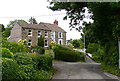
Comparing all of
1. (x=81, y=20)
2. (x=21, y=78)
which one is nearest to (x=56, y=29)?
(x=81, y=20)

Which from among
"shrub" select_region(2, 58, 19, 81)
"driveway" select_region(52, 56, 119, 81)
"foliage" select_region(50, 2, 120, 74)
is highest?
"foliage" select_region(50, 2, 120, 74)

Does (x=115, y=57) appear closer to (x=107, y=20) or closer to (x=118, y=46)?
(x=118, y=46)

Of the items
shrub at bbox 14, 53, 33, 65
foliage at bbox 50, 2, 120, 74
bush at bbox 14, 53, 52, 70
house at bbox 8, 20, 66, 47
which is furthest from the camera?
house at bbox 8, 20, 66, 47

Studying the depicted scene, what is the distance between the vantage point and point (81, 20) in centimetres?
1644

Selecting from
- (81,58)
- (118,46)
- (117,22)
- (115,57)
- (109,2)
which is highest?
(109,2)

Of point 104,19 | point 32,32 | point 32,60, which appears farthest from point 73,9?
point 32,32

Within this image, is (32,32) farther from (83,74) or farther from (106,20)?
(83,74)

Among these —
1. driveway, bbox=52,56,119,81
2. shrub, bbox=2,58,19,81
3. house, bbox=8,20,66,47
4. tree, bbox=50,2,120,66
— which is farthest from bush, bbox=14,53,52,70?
house, bbox=8,20,66,47

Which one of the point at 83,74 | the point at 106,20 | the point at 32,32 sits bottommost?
the point at 83,74

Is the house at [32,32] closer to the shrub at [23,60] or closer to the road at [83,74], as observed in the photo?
the road at [83,74]

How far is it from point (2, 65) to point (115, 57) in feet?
29.1

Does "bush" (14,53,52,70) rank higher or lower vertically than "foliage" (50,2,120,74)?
lower

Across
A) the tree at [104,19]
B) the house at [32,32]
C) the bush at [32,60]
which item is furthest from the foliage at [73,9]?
the house at [32,32]

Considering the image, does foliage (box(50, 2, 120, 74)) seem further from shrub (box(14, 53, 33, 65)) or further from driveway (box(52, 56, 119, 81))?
shrub (box(14, 53, 33, 65))
